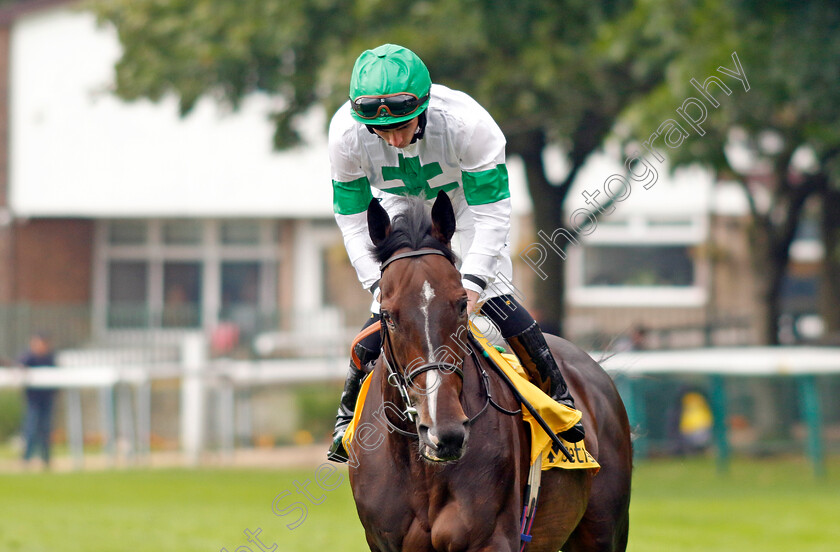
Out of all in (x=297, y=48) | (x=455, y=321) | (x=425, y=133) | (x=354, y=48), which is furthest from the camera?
(x=297, y=48)

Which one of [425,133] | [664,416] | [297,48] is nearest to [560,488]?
[425,133]

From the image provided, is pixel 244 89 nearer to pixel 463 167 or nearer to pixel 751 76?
pixel 751 76

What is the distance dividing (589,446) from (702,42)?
242 inches

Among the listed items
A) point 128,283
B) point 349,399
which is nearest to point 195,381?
point 128,283

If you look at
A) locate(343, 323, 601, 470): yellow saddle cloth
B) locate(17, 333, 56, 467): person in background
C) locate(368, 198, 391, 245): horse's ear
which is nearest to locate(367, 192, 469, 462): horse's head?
locate(368, 198, 391, 245): horse's ear

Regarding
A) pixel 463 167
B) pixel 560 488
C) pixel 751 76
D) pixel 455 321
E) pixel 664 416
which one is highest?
pixel 751 76

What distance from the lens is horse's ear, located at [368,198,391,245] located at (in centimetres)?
436

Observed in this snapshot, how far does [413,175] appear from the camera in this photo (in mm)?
4848

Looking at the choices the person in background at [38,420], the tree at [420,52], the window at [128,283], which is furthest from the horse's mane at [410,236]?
the window at [128,283]

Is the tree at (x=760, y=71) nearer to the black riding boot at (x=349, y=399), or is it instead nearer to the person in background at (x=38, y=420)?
the black riding boot at (x=349, y=399)

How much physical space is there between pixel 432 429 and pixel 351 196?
129 centimetres

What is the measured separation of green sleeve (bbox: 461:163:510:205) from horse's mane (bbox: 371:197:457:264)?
0.34 metres

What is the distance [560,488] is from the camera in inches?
196

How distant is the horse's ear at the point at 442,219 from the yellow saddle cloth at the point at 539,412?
0.58 metres
